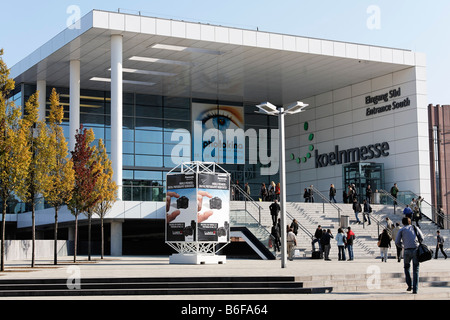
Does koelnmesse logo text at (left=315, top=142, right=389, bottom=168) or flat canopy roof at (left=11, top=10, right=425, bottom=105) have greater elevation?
flat canopy roof at (left=11, top=10, right=425, bottom=105)

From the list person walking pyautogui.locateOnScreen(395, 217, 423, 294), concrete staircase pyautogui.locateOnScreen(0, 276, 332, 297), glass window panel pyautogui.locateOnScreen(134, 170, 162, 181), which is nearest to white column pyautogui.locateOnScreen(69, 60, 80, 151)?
glass window panel pyautogui.locateOnScreen(134, 170, 162, 181)

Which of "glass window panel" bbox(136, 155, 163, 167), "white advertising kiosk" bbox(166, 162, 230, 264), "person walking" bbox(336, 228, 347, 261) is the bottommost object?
"person walking" bbox(336, 228, 347, 261)

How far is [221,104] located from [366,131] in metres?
12.4

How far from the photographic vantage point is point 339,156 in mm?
52031

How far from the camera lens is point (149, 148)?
2076 inches

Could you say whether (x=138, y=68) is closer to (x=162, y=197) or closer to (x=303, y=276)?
(x=162, y=197)

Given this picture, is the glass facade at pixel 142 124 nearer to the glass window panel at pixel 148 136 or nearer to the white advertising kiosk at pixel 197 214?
the glass window panel at pixel 148 136

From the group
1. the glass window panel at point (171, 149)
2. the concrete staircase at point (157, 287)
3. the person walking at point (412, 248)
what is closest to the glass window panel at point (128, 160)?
the glass window panel at point (171, 149)

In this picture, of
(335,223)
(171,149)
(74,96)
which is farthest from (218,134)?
(335,223)

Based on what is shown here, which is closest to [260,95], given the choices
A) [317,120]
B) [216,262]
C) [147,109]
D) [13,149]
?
[317,120]

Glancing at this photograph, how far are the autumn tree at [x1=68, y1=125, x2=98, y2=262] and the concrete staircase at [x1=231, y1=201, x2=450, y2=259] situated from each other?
8040 millimetres

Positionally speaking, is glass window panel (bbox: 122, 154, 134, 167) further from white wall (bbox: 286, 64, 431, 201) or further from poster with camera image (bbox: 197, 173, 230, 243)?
poster with camera image (bbox: 197, 173, 230, 243)

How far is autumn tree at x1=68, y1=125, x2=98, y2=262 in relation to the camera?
30.2 meters

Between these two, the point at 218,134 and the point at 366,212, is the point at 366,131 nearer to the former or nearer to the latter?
the point at 218,134
